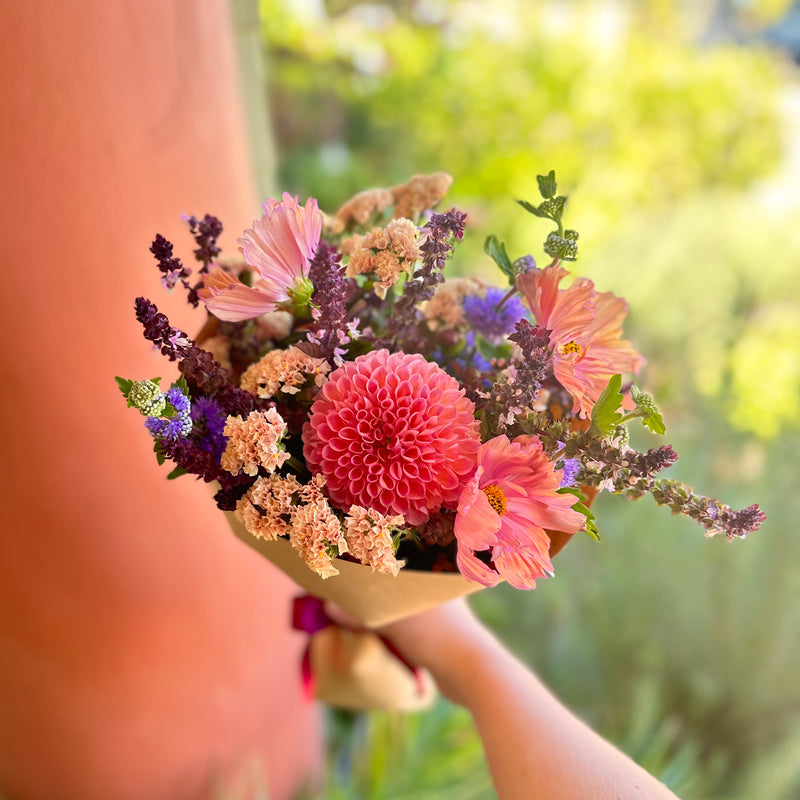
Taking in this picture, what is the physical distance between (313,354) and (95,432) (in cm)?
43

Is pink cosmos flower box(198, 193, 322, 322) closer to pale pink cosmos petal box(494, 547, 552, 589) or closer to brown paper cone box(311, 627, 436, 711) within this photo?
pale pink cosmos petal box(494, 547, 552, 589)

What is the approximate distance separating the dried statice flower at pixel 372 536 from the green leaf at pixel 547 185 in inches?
8.4

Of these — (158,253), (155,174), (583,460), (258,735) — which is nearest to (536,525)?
(583,460)

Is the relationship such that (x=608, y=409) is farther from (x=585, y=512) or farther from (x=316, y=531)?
(x=316, y=531)

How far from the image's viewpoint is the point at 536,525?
406mm

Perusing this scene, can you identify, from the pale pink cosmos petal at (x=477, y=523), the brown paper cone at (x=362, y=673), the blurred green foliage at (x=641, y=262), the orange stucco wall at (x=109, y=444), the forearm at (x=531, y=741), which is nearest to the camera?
the pale pink cosmos petal at (x=477, y=523)

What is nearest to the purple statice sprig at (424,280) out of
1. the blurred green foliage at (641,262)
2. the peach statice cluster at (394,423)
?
the peach statice cluster at (394,423)

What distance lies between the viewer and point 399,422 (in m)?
0.38

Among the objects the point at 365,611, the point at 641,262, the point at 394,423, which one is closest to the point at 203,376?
the point at 394,423

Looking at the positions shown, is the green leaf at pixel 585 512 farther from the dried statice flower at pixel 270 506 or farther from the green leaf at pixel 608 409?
the dried statice flower at pixel 270 506

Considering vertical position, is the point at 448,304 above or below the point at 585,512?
above

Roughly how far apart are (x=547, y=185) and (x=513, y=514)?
Answer: 0.20 metres

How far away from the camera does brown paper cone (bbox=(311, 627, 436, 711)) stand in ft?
2.46

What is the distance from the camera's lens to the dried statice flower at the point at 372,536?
386mm
